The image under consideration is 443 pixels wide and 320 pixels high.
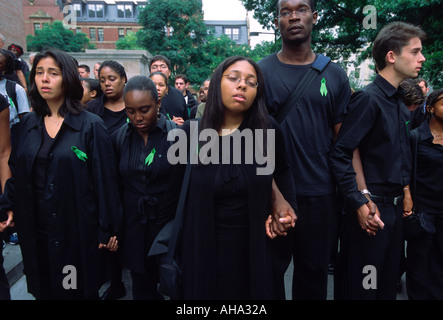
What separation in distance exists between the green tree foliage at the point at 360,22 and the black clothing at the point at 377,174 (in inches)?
233

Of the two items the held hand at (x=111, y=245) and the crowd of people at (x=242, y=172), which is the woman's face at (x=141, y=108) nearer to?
the crowd of people at (x=242, y=172)

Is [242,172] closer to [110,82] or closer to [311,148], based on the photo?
[311,148]

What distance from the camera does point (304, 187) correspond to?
216 cm

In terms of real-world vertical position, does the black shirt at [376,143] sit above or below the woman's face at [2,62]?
below

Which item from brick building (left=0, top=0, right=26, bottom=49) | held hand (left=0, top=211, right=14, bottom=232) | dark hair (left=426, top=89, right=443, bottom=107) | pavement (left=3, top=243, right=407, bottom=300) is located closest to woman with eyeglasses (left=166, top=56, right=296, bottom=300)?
held hand (left=0, top=211, right=14, bottom=232)

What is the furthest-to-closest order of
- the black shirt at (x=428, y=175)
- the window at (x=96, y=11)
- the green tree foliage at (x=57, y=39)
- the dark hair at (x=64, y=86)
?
the window at (x=96, y=11)
the green tree foliage at (x=57, y=39)
the black shirt at (x=428, y=175)
the dark hair at (x=64, y=86)

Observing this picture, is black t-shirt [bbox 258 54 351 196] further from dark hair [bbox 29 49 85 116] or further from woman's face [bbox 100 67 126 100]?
woman's face [bbox 100 67 126 100]

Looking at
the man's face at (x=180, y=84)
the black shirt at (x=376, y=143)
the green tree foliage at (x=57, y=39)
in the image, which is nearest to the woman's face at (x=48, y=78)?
the black shirt at (x=376, y=143)

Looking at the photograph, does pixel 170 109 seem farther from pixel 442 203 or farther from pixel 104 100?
pixel 442 203

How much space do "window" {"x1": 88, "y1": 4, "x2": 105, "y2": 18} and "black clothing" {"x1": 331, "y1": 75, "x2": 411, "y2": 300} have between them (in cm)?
6759

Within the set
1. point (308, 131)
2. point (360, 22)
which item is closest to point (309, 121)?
point (308, 131)

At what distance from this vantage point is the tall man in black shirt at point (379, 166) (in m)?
2.26

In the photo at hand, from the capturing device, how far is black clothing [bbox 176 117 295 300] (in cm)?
186

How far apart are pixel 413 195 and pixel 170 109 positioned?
3321mm
